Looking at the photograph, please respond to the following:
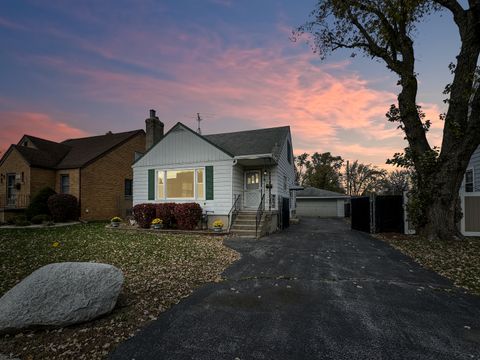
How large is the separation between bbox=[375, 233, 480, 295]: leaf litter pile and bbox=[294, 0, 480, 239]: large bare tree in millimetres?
802

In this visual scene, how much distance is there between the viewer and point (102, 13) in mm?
10266

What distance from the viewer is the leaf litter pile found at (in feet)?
17.3

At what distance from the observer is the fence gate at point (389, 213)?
1154 centimetres

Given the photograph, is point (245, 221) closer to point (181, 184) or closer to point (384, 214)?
point (181, 184)

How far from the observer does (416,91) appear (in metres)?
10.5

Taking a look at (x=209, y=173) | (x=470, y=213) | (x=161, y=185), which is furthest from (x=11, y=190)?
(x=470, y=213)

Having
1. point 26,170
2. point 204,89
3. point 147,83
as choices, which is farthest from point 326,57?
point 26,170

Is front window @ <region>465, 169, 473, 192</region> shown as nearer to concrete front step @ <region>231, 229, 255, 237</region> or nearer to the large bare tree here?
the large bare tree

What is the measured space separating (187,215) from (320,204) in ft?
68.2

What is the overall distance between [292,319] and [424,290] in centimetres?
297

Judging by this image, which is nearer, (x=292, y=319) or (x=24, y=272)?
(x=292, y=319)

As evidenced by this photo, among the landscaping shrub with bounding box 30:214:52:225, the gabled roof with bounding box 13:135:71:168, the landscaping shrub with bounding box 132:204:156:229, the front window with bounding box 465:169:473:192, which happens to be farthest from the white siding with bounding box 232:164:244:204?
the gabled roof with bounding box 13:135:71:168

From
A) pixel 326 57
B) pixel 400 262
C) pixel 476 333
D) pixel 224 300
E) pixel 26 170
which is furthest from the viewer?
pixel 26 170

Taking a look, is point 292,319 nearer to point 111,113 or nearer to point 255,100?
point 255,100
